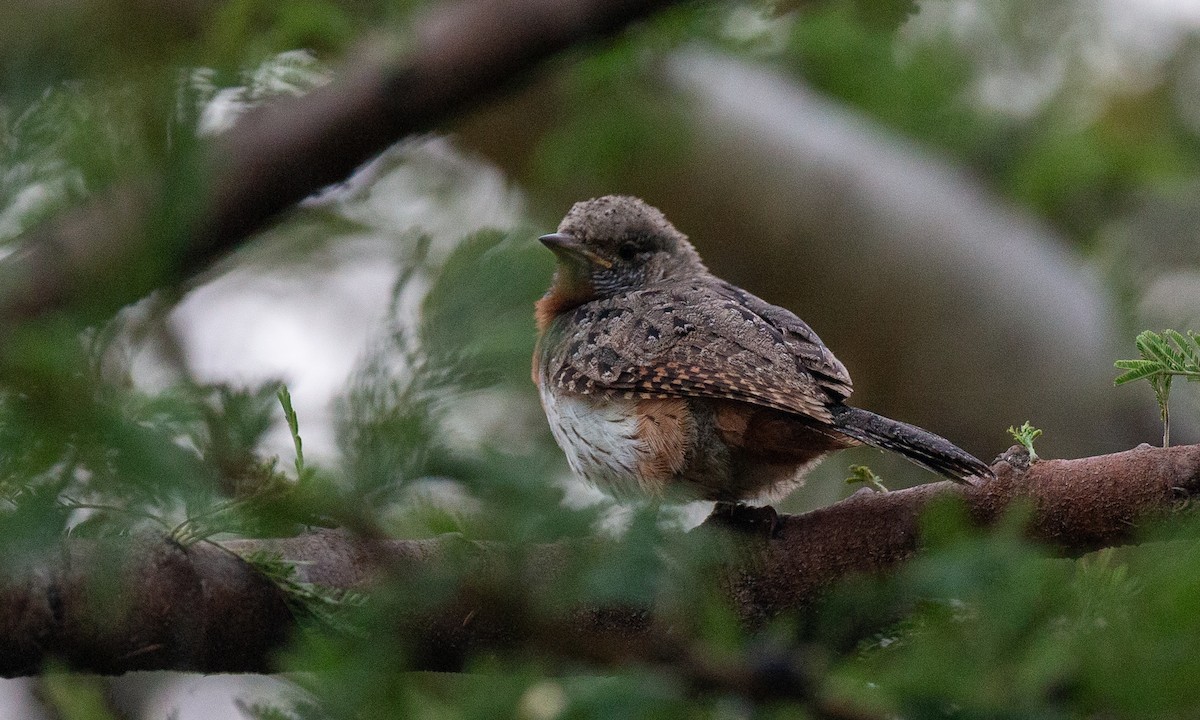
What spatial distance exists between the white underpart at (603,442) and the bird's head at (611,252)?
0.70 metres

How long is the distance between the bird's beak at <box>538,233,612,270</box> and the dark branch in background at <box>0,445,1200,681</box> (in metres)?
1.76

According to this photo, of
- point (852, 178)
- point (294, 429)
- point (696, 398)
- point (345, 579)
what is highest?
point (852, 178)

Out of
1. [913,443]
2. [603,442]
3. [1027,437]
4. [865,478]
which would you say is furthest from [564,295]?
[1027,437]

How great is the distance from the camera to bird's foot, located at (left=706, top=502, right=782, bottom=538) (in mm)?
2934

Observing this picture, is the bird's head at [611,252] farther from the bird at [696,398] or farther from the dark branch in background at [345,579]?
the dark branch in background at [345,579]

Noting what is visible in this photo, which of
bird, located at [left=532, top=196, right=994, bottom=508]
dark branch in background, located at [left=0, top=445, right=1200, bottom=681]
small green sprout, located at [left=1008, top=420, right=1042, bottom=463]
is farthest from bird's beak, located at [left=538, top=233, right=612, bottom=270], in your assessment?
small green sprout, located at [left=1008, top=420, right=1042, bottom=463]

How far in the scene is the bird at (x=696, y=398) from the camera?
3234 millimetres

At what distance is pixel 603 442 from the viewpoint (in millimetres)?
3600

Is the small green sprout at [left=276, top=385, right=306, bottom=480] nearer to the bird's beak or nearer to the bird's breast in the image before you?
the bird's breast

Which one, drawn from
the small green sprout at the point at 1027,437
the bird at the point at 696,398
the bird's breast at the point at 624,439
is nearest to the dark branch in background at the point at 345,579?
the small green sprout at the point at 1027,437

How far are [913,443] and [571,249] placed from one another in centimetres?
184

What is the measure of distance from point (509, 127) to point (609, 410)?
3.09 meters

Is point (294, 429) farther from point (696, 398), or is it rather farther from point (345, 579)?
point (696, 398)

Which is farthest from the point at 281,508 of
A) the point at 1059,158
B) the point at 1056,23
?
the point at 1056,23
